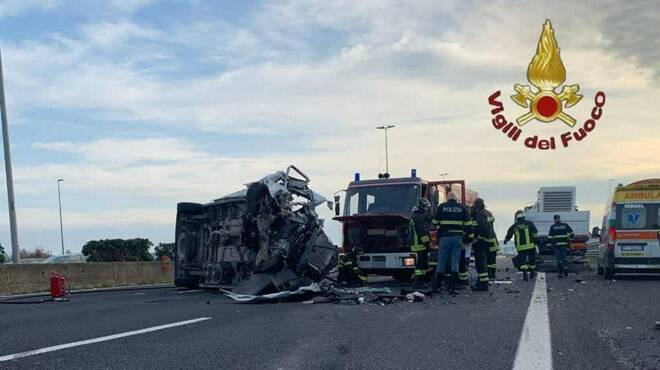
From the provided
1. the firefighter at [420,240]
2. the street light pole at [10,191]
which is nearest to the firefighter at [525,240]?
the firefighter at [420,240]

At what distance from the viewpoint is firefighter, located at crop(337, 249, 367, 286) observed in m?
14.4

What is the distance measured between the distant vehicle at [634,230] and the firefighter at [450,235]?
584 centimetres

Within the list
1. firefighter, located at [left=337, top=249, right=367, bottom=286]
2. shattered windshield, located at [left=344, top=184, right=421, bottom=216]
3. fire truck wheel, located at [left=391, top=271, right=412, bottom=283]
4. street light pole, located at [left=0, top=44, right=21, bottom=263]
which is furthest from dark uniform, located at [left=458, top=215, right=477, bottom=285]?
street light pole, located at [left=0, top=44, right=21, bottom=263]

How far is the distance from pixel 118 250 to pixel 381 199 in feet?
55.2

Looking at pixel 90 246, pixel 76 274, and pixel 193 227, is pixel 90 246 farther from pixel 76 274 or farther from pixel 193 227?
pixel 193 227

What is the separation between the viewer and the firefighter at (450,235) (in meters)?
12.2

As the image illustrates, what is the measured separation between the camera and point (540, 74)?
14.5 meters

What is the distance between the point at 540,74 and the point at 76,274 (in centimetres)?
1207

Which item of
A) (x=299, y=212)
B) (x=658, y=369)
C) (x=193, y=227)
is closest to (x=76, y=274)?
(x=193, y=227)

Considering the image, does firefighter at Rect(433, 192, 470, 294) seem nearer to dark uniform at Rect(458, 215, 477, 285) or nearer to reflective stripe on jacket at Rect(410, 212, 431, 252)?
dark uniform at Rect(458, 215, 477, 285)

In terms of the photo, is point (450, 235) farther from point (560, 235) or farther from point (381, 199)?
point (560, 235)

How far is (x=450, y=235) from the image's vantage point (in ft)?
40.1

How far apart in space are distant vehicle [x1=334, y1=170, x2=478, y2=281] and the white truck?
26.3 ft

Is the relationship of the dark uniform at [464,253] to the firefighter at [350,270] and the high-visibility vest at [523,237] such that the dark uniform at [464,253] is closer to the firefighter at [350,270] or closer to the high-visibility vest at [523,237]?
the firefighter at [350,270]
